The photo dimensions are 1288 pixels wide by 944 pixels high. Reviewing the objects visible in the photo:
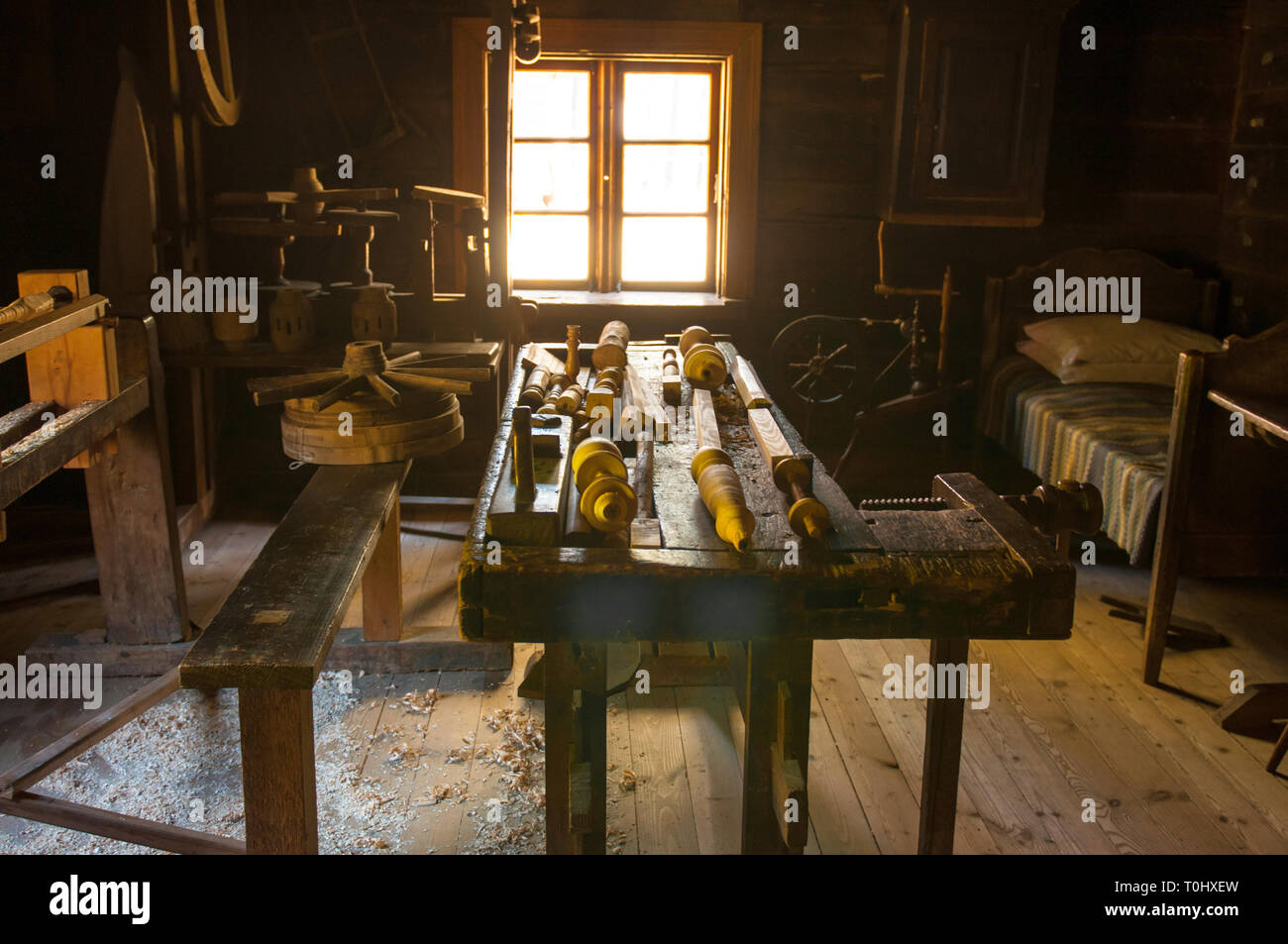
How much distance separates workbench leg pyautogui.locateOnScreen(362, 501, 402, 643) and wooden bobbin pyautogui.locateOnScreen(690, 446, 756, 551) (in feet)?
5.31

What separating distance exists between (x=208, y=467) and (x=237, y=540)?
53 centimetres

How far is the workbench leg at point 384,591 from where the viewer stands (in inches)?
150

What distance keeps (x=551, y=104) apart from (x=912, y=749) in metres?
3.67

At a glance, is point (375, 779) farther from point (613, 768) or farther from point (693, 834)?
point (693, 834)

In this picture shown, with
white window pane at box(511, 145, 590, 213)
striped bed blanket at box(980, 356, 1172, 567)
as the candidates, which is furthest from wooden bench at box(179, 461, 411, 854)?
white window pane at box(511, 145, 590, 213)

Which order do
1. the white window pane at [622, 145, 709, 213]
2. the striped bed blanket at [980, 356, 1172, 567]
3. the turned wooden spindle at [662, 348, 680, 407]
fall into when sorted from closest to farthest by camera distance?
the turned wooden spindle at [662, 348, 680, 407] → the striped bed blanket at [980, 356, 1172, 567] → the white window pane at [622, 145, 709, 213]

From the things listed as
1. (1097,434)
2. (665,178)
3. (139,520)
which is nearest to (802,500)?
(139,520)

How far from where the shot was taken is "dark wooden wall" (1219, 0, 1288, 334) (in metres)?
5.21

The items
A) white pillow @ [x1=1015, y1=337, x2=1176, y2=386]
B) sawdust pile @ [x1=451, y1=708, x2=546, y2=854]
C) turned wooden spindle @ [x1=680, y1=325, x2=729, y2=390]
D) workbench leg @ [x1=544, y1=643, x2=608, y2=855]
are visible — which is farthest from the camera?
white pillow @ [x1=1015, y1=337, x2=1176, y2=386]

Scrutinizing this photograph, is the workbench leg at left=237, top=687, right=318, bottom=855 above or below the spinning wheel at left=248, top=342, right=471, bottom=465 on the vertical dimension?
below

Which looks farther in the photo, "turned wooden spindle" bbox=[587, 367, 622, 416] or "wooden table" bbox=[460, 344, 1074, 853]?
"turned wooden spindle" bbox=[587, 367, 622, 416]

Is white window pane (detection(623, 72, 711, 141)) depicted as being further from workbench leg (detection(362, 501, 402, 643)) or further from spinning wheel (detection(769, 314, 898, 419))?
workbench leg (detection(362, 501, 402, 643))

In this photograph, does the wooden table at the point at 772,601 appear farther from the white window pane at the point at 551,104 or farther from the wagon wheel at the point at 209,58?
the white window pane at the point at 551,104

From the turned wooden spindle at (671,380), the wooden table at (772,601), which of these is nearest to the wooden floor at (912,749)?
the wooden table at (772,601)
